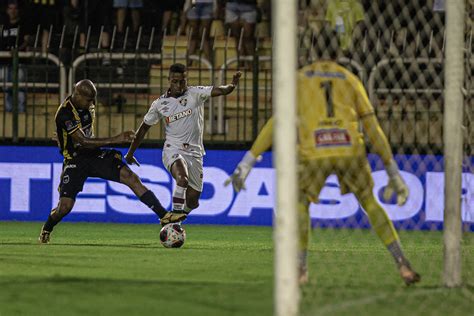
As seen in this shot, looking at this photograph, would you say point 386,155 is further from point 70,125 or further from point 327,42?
point 70,125

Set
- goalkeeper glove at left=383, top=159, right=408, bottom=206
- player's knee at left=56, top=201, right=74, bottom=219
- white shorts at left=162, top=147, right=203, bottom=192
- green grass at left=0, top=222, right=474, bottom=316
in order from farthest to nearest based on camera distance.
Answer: white shorts at left=162, top=147, right=203, bottom=192 < player's knee at left=56, top=201, right=74, bottom=219 < goalkeeper glove at left=383, top=159, right=408, bottom=206 < green grass at left=0, top=222, right=474, bottom=316

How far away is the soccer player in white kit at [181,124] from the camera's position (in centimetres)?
1351

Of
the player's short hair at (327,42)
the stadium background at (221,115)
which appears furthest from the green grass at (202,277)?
the player's short hair at (327,42)

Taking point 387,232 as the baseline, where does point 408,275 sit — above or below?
below

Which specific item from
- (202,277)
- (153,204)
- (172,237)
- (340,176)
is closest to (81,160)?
(153,204)

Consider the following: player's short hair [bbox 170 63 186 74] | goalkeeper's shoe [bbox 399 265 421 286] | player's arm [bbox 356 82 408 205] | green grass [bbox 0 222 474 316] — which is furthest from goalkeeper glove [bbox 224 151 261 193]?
player's short hair [bbox 170 63 186 74]

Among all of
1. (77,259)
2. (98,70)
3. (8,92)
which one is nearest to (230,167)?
(98,70)

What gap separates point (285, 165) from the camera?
652cm

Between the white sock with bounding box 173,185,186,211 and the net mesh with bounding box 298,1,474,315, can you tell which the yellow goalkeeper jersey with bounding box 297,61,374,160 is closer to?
the net mesh with bounding box 298,1,474,315

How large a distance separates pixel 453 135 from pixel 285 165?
284 centimetres

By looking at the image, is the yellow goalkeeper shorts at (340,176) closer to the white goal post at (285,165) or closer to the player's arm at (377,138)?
the player's arm at (377,138)

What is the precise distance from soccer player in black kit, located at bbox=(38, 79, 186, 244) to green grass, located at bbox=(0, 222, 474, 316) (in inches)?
17.6

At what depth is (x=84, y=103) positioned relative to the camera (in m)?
13.3

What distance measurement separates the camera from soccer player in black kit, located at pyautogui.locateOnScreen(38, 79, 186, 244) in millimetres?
13188
